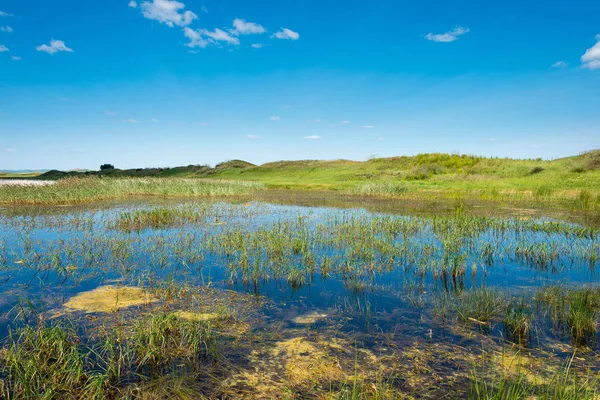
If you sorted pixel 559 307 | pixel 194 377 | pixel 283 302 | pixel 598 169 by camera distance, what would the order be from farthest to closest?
pixel 598 169
pixel 283 302
pixel 559 307
pixel 194 377

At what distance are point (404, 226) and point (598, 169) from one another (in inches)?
897

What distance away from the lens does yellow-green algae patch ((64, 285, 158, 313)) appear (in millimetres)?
5566

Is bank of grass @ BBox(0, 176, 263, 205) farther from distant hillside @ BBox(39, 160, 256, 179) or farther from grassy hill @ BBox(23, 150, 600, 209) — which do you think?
distant hillside @ BBox(39, 160, 256, 179)

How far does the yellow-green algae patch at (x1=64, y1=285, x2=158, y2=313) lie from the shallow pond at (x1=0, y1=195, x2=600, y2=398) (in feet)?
0.15

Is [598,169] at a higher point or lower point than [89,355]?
higher

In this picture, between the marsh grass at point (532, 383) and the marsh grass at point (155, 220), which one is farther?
the marsh grass at point (155, 220)

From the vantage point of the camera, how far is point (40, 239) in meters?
10.7

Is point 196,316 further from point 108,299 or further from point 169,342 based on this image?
point 108,299

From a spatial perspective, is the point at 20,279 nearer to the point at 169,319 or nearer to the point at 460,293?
the point at 169,319

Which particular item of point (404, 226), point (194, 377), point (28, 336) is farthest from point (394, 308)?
point (404, 226)

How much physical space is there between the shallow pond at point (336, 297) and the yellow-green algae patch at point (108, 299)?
0.15 feet

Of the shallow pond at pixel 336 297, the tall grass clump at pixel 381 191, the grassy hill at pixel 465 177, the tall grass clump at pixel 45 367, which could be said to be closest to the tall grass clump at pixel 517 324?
the shallow pond at pixel 336 297

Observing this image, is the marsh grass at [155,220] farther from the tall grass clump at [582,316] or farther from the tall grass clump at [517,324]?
the tall grass clump at [582,316]

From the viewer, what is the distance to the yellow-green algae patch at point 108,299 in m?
5.57
